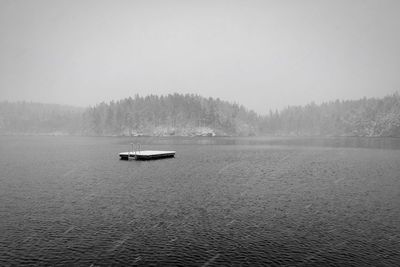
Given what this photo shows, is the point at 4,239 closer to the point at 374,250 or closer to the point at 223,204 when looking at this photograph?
the point at 223,204

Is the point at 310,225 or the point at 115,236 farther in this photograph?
the point at 310,225

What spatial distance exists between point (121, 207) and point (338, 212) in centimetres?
2091

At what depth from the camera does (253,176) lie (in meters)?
51.6

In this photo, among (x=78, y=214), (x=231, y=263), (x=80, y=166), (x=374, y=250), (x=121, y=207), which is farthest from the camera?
(x=80, y=166)

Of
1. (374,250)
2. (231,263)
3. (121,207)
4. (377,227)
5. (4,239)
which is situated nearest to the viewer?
(231,263)

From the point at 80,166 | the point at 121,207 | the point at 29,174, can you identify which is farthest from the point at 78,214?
the point at 80,166

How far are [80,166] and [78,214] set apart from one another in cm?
3792

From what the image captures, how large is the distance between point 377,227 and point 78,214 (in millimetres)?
25478

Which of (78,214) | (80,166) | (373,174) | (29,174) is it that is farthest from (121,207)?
(373,174)

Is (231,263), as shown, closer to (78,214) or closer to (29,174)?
(78,214)

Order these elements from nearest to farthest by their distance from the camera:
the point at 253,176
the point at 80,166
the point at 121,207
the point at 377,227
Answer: the point at 377,227 < the point at 121,207 < the point at 253,176 < the point at 80,166

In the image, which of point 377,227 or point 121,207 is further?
point 121,207

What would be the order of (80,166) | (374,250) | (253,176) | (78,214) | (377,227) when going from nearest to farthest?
(374,250), (377,227), (78,214), (253,176), (80,166)

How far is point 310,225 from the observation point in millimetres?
26016
